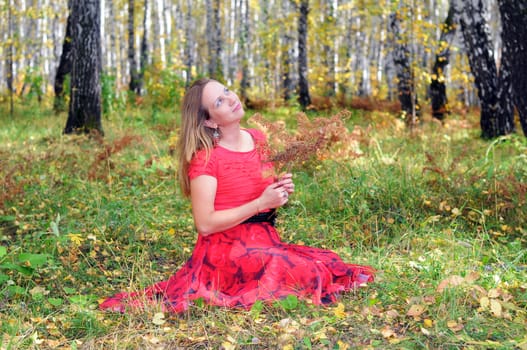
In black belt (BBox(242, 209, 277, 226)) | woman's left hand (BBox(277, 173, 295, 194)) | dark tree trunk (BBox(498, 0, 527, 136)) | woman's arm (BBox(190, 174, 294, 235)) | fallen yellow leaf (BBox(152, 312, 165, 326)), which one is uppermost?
dark tree trunk (BBox(498, 0, 527, 136))

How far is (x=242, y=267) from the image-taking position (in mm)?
3615

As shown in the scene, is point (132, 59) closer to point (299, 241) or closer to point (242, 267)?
point (299, 241)

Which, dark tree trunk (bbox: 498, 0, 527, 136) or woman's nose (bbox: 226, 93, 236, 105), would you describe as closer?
woman's nose (bbox: 226, 93, 236, 105)

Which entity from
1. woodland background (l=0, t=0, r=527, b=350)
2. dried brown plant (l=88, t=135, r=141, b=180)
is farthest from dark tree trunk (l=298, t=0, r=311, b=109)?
dried brown plant (l=88, t=135, r=141, b=180)

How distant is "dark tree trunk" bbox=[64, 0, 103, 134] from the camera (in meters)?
9.41

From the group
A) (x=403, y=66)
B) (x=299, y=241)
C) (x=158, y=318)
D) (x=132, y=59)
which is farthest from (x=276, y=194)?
(x=132, y=59)

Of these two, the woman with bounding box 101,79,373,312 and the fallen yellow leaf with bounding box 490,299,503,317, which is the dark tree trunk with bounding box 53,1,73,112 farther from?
the fallen yellow leaf with bounding box 490,299,503,317

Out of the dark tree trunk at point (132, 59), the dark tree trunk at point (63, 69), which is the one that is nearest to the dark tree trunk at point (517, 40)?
the dark tree trunk at point (63, 69)

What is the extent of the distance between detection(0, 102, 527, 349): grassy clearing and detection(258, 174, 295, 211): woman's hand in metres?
0.57

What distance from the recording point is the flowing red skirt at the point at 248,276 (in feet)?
11.5

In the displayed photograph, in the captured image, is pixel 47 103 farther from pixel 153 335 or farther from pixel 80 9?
pixel 153 335

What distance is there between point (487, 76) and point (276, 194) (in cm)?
763

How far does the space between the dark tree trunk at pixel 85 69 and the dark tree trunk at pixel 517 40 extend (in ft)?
20.5

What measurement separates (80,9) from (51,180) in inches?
160
